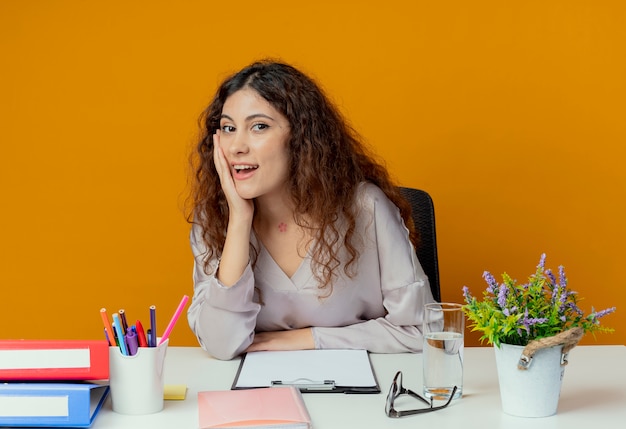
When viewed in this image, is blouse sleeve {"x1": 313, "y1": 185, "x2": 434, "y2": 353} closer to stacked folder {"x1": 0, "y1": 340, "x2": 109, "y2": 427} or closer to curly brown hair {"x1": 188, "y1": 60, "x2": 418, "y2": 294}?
curly brown hair {"x1": 188, "y1": 60, "x2": 418, "y2": 294}

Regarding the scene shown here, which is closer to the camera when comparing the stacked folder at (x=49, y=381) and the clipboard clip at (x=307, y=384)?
the stacked folder at (x=49, y=381)

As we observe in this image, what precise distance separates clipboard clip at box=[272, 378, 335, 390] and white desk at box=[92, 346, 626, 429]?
2 centimetres

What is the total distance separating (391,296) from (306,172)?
0.37 meters

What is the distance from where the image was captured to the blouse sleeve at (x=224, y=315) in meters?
1.83

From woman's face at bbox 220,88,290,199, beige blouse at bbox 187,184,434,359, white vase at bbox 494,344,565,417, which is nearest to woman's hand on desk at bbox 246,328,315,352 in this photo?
beige blouse at bbox 187,184,434,359

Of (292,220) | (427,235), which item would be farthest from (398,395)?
(427,235)

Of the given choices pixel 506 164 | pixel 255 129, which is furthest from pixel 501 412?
pixel 506 164

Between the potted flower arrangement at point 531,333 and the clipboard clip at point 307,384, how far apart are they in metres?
0.30

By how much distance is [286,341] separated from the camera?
192 cm

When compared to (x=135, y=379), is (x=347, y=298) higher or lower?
lower

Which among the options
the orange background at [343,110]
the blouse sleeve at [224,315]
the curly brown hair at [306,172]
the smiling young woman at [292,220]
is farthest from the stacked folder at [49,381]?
the orange background at [343,110]

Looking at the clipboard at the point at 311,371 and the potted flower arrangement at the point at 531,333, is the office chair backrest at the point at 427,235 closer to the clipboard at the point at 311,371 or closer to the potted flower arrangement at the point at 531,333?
the clipboard at the point at 311,371

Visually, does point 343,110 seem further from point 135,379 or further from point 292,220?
point 135,379

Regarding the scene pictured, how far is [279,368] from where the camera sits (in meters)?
1.71
